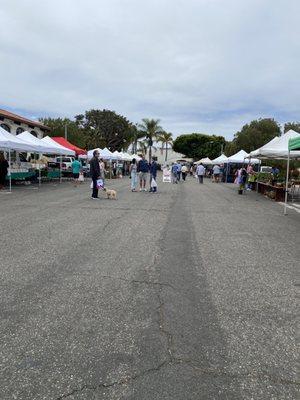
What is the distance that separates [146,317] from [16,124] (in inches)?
1520

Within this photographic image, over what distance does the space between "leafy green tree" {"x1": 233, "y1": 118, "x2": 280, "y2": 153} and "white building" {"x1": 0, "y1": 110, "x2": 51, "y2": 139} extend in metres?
29.3

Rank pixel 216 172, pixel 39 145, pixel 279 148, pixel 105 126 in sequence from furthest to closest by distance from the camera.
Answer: pixel 105 126, pixel 216 172, pixel 39 145, pixel 279 148

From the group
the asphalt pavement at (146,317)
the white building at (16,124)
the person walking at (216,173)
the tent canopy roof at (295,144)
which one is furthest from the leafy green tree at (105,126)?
the asphalt pavement at (146,317)

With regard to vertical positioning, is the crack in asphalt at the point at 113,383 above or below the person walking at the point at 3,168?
below

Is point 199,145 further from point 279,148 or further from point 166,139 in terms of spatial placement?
point 279,148

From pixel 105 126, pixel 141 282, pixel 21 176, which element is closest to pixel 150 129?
pixel 105 126

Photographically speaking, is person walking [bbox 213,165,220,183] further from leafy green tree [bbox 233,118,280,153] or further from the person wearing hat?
the person wearing hat

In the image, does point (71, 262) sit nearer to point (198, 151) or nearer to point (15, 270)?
point (15, 270)

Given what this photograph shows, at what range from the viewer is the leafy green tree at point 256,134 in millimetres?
58469

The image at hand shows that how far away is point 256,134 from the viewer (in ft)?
192

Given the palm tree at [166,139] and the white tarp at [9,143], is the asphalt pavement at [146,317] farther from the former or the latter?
the palm tree at [166,139]

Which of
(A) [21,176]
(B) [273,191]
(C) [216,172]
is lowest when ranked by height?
(B) [273,191]

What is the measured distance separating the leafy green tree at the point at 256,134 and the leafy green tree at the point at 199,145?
35.0 m

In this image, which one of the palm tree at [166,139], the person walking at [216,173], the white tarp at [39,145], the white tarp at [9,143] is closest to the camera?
the white tarp at [9,143]
